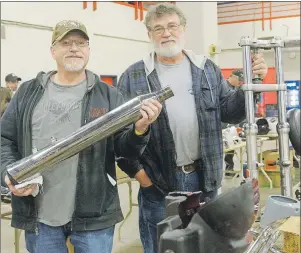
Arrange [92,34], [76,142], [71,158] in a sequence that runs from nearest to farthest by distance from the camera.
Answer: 1. [76,142]
2. [71,158]
3. [92,34]

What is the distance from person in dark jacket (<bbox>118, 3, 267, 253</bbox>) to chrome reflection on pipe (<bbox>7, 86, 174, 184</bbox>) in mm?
342

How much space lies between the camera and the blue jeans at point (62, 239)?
4.18 ft

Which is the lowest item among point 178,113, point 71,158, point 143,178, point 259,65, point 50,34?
point 143,178

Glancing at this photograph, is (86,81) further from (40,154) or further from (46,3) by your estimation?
(46,3)

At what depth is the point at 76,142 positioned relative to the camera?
44.2 inches

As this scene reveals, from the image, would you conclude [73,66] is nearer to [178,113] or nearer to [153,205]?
[178,113]

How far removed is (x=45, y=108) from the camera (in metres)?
1.28

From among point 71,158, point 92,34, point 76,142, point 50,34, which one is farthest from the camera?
point 92,34

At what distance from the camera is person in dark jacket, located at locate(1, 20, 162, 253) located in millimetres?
1252

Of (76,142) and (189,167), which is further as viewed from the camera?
(189,167)

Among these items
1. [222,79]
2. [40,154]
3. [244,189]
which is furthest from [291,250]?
[222,79]

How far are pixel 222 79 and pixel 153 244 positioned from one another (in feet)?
2.24

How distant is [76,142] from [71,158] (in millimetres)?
149

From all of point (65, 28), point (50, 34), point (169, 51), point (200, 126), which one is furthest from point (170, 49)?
point (50, 34)
